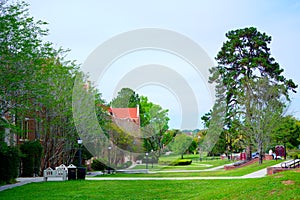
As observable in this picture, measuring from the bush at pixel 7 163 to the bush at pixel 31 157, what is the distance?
6.04 metres

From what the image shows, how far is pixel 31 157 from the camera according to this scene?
3188 centimetres

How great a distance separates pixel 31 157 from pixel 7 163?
7685 mm

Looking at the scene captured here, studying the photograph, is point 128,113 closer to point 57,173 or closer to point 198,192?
point 57,173

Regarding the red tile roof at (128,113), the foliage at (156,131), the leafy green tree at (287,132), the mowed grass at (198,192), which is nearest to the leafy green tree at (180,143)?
the foliage at (156,131)

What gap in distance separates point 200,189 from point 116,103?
152ft

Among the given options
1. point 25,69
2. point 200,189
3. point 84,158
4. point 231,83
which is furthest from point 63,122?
point 200,189

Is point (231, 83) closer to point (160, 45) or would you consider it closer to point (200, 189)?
point (160, 45)

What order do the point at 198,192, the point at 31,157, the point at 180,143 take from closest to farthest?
the point at 198,192 → the point at 31,157 → the point at 180,143

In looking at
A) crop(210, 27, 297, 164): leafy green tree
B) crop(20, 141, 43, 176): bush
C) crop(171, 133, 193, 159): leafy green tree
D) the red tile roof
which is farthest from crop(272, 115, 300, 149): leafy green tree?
the red tile roof

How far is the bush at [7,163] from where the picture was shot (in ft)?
78.5

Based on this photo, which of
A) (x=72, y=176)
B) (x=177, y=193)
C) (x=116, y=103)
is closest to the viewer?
(x=177, y=193)

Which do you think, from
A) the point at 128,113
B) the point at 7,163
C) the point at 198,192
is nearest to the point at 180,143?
the point at 128,113

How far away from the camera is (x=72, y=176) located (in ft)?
87.8

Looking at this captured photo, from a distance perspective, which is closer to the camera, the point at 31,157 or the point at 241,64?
the point at 31,157
